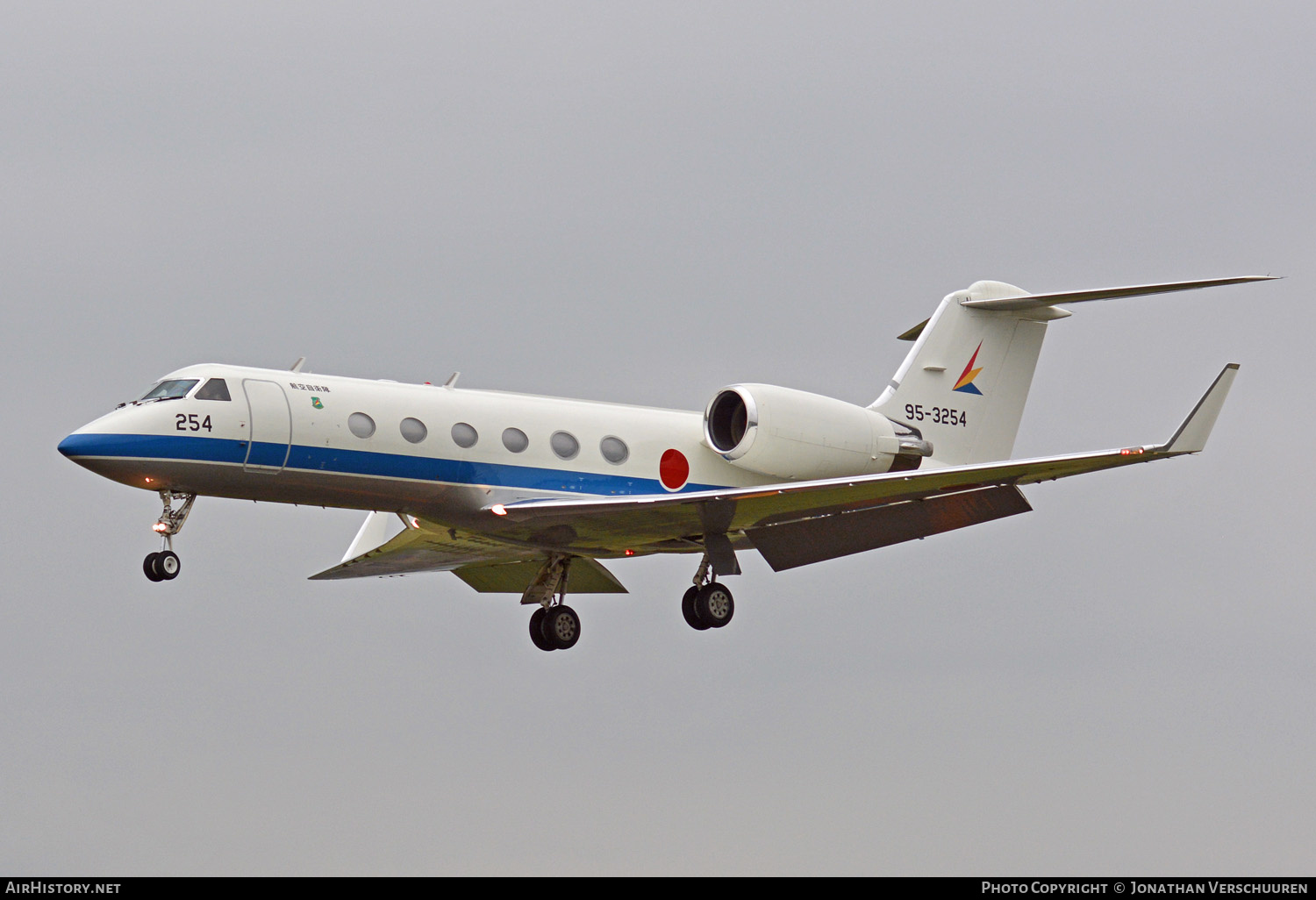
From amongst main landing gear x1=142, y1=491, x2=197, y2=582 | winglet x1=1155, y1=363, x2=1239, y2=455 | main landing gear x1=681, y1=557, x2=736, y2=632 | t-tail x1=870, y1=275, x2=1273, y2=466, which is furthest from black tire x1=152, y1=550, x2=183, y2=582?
winglet x1=1155, y1=363, x2=1239, y2=455

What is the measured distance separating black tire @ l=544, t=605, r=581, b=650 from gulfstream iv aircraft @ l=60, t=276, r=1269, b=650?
1.2 inches

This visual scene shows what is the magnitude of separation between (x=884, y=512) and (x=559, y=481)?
486cm

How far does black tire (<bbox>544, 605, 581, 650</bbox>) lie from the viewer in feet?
87.9

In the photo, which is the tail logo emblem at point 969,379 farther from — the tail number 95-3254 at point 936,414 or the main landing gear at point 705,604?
the main landing gear at point 705,604

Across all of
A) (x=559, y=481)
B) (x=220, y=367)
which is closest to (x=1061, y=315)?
(x=559, y=481)

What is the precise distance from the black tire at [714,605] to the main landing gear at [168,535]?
760 cm

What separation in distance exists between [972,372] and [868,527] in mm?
3941

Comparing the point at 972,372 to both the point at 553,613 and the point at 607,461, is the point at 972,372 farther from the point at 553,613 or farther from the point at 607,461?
the point at 553,613

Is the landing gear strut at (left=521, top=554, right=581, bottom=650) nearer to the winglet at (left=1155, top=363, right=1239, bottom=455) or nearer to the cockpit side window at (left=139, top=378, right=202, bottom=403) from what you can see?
the cockpit side window at (left=139, top=378, right=202, bottom=403)

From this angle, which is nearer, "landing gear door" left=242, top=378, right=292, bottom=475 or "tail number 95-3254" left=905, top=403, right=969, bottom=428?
"landing gear door" left=242, top=378, right=292, bottom=475

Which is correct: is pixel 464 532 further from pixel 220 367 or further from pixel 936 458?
pixel 936 458

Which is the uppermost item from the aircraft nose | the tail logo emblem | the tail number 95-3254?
the tail logo emblem

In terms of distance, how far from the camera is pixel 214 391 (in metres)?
22.4

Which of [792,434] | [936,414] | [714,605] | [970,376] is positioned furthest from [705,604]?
[970,376]
